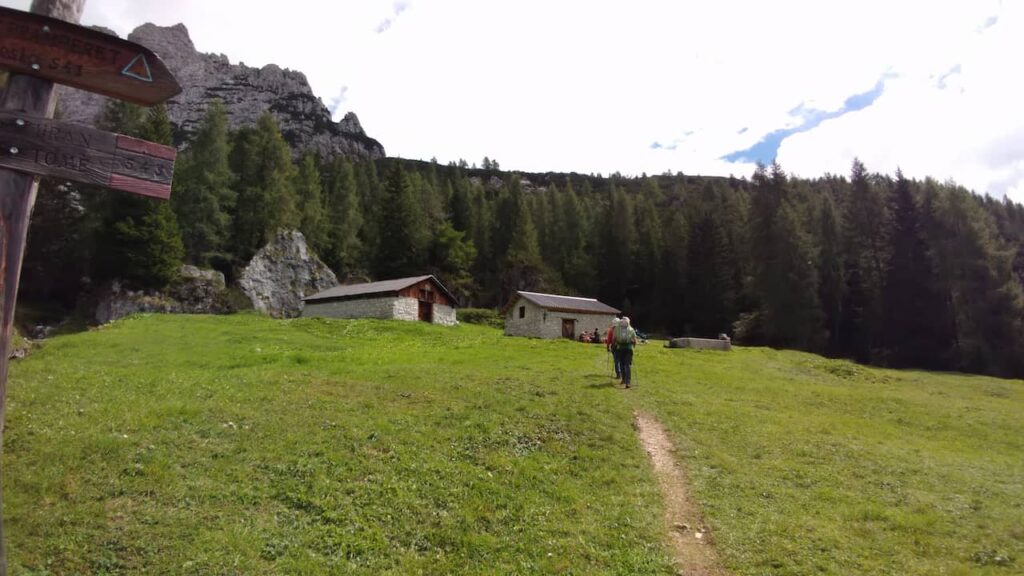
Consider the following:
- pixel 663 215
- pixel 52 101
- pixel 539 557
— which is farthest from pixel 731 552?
pixel 663 215

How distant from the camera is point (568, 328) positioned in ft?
155

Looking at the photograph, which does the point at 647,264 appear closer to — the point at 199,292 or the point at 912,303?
the point at 912,303

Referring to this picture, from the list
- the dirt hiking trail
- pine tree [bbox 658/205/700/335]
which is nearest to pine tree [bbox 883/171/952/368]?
pine tree [bbox 658/205/700/335]

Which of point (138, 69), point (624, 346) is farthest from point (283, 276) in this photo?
point (138, 69)

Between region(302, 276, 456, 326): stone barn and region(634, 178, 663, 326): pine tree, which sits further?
region(634, 178, 663, 326): pine tree

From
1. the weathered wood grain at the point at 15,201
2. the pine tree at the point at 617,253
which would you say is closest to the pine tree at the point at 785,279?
the pine tree at the point at 617,253

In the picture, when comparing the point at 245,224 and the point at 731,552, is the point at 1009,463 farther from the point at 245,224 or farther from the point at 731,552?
the point at 245,224

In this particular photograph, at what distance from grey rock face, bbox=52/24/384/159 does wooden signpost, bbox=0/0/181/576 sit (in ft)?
471

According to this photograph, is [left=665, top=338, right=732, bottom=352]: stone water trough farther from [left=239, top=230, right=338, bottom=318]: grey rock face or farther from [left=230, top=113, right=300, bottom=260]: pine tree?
[left=230, top=113, right=300, bottom=260]: pine tree

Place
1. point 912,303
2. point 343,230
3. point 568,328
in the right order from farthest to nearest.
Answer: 1. point 343,230
2. point 912,303
3. point 568,328

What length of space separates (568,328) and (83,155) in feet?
141

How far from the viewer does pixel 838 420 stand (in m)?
20.2

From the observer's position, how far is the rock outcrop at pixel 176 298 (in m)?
46.6

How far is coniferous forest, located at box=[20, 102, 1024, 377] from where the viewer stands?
5206cm
